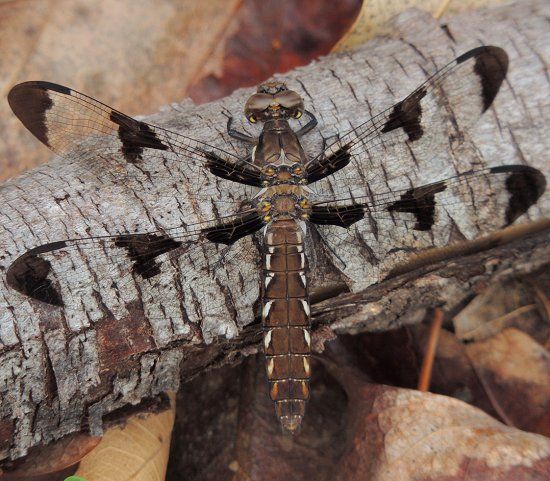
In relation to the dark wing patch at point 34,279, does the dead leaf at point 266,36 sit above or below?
above

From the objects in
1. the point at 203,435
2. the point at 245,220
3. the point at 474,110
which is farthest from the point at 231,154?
the point at 203,435

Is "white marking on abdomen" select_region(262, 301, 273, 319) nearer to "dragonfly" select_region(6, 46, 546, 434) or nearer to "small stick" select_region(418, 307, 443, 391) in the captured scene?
"dragonfly" select_region(6, 46, 546, 434)

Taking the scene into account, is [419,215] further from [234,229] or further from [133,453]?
[133,453]

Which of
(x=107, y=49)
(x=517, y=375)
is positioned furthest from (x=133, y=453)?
(x=107, y=49)

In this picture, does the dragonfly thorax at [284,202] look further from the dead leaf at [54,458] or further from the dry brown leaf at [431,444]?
the dead leaf at [54,458]

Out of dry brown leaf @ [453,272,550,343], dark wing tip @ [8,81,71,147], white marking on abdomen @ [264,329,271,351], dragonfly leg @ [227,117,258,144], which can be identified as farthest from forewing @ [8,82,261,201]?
dry brown leaf @ [453,272,550,343]

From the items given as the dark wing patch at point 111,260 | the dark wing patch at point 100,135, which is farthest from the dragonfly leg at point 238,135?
the dark wing patch at point 111,260
